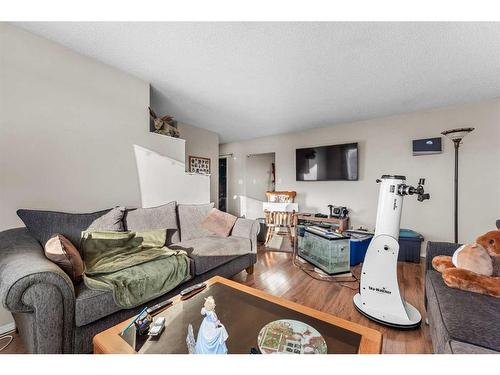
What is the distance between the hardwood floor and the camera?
4.34 feet

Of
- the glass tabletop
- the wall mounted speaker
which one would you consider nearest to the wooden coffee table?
the glass tabletop

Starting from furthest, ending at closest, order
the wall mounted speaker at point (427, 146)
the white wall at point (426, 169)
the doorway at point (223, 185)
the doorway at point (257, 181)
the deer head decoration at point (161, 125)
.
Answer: the doorway at point (223, 185) → the doorway at point (257, 181) → the wall mounted speaker at point (427, 146) → the white wall at point (426, 169) → the deer head decoration at point (161, 125)

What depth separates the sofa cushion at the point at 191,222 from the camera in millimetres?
2293

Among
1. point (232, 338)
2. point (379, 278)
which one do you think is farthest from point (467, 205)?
point (232, 338)

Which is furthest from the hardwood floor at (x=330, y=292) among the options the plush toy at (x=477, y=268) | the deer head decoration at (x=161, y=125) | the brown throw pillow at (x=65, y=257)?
the deer head decoration at (x=161, y=125)

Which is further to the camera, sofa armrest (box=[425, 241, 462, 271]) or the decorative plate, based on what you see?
sofa armrest (box=[425, 241, 462, 271])

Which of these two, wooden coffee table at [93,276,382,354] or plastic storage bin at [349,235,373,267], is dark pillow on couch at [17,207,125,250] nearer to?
wooden coffee table at [93,276,382,354]

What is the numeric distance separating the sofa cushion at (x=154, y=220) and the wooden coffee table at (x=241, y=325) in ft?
3.36

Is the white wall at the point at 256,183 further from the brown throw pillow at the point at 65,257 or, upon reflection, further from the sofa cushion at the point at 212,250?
the brown throw pillow at the point at 65,257

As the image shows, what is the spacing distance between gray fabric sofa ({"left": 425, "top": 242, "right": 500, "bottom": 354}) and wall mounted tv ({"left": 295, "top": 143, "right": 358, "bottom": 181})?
2.54m

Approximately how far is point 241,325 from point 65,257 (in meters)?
1.16

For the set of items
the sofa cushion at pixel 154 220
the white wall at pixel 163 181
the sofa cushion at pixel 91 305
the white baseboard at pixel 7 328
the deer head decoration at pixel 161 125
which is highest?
the deer head decoration at pixel 161 125

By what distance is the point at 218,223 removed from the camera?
7.92 ft

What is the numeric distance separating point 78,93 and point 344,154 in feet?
12.2
